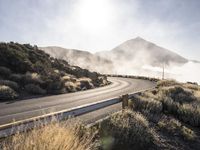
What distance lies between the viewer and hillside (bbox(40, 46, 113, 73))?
451ft

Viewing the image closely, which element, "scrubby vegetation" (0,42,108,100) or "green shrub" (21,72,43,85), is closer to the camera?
"scrubby vegetation" (0,42,108,100)

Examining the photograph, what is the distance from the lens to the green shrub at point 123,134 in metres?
7.69

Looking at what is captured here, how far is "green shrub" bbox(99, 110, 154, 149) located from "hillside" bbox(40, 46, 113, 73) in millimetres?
119439

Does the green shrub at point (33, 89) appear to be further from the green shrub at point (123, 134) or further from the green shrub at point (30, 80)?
the green shrub at point (123, 134)

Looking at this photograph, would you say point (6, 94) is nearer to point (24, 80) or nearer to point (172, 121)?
point (24, 80)

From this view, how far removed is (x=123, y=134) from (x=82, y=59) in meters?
144

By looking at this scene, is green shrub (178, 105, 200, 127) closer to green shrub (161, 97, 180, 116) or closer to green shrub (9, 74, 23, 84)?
green shrub (161, 97, 180, 116)

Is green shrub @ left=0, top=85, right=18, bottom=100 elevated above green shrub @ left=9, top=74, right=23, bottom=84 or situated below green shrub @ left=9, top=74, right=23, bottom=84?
below

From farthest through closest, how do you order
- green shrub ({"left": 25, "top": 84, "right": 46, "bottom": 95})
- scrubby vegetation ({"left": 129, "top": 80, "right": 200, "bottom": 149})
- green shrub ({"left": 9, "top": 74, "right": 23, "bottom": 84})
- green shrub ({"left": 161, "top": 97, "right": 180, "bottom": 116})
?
green shrub ({"left": 9, "top": 74, "right": 23, "bottom": 84}) < green shrub ({"left": 25, "top": 84, "right": 46, "bottom": 95}) < green shrub ({"left": 161, "top": 97, "right": 180, "bottom": 116}) < scrubby vegetation ({"left": 129, "top": 80, "right": 200, "bottom": 149})

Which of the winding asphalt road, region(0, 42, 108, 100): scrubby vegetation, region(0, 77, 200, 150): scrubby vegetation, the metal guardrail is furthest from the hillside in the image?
the metal guardrail

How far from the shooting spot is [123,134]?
26.4ft

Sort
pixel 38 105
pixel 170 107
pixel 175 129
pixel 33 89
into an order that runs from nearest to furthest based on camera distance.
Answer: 1. pixel 175 129
2. pixel 170 107
3. pixel 38 105
4. pixel 33 89

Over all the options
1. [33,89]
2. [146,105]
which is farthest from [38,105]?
[33,89]

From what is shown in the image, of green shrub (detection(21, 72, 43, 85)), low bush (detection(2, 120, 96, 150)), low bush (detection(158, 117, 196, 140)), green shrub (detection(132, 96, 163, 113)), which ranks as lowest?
low bush (detection(158, 117, 196, 140))
